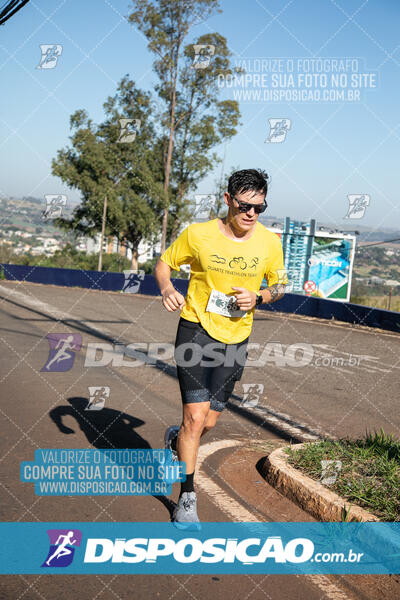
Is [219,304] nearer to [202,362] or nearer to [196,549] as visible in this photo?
[202,362]

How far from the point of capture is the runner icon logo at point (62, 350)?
938 cm

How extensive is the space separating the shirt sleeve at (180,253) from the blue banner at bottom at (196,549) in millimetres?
1634

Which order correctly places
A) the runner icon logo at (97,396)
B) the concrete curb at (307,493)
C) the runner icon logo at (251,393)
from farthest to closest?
the runner icon logo at (251,393), the runner icon logo at (97,396), the concrete curb at (307,493)

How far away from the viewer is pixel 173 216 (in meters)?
50.2

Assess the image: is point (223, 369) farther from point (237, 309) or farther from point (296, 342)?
point (296, 342)

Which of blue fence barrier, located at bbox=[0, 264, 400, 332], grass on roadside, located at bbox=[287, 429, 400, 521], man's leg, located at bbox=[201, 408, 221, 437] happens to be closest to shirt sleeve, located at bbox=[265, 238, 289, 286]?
man's leg, located at bbox=[201, 408, 221, 437]

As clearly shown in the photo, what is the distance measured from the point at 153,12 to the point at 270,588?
43.7 meters

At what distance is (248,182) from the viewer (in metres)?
4.04

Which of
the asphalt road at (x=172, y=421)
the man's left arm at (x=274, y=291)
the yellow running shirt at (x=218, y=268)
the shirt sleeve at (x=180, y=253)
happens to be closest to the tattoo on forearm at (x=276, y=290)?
the man's left arm at (x=274, y=291)

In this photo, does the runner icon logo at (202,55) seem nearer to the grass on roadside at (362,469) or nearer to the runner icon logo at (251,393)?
the runner icon logo at (251,393)

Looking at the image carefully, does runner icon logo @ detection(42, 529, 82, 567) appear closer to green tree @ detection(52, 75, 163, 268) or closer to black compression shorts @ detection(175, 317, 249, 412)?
black compression shorts @ detection(175, 317, 249, 412)

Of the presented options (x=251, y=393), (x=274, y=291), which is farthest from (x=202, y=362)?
(x=251, y=393)

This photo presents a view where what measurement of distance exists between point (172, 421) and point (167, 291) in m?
2.89

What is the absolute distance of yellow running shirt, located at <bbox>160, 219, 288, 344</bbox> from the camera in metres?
4.03
